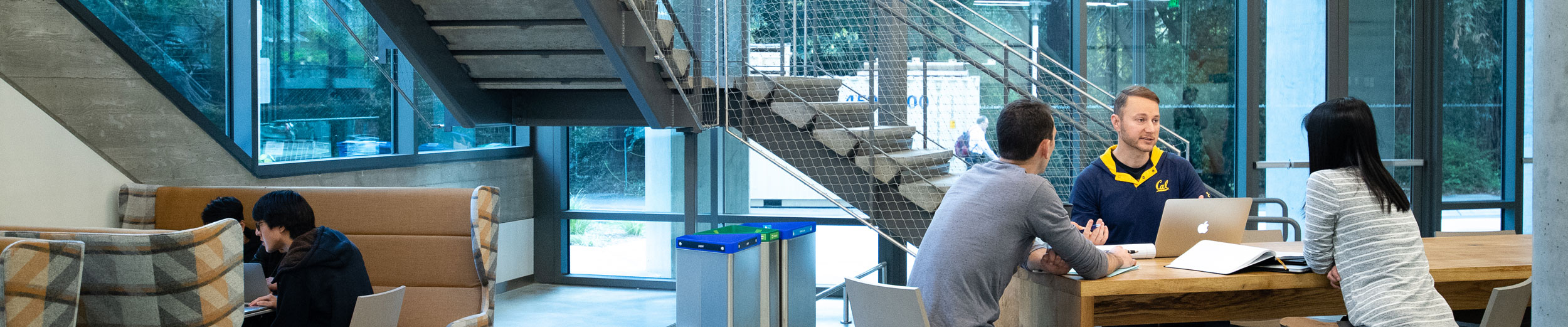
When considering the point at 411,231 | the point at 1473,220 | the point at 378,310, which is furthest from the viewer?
the point at 1473,220

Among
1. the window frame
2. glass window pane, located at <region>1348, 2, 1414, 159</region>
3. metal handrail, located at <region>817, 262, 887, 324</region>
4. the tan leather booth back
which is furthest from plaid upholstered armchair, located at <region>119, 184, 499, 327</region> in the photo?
glass window pane, located at <region>1348, 2, 1414, 159</region>

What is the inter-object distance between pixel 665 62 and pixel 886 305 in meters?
2.23

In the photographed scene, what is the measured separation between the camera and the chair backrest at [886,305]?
2.15 meters

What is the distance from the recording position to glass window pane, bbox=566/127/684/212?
671 centimetres

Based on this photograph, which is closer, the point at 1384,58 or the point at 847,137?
the point at 847,137

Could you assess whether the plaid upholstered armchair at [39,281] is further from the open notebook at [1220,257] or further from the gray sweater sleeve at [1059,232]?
the open notebook at [1220,257]

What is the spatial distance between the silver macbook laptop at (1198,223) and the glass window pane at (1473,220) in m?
4.67

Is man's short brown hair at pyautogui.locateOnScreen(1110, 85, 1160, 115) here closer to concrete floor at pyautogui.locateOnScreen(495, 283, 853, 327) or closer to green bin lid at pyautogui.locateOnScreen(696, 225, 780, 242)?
green bin lid at pyautogui.locateOnScreen(696, 225, 780, 242)

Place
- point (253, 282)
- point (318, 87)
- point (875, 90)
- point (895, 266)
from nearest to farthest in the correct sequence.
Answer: point (253, 282) → point (875, 90) → point (318, 87) → point (895, 266)

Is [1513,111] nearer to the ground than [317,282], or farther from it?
farther from it

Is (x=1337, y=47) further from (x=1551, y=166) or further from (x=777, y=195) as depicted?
(x=1551, y=166)

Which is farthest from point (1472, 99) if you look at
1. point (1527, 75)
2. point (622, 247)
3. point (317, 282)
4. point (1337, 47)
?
point (317, 282)

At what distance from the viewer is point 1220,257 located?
2.49 meters

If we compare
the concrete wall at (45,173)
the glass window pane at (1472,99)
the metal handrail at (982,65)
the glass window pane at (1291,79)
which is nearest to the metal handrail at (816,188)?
the metal handrail at (982,65)
